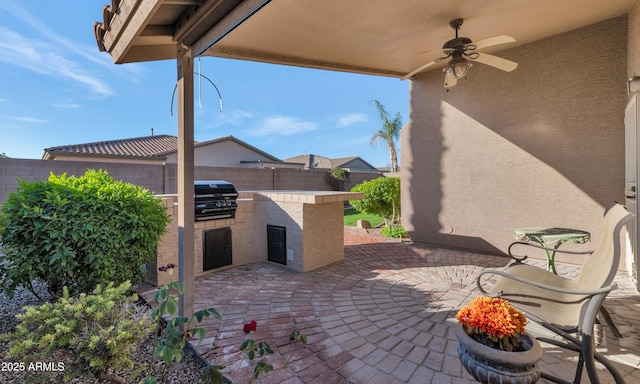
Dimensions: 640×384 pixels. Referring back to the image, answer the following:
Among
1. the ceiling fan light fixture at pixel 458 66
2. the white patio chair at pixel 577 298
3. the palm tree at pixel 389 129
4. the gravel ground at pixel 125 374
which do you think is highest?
the palm tree at pixel 389 129

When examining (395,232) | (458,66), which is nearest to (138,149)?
(395,232)

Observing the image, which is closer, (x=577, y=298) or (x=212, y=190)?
(x=577, y=298)

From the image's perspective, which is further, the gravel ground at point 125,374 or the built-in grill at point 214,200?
the built-in grill at point 214,200

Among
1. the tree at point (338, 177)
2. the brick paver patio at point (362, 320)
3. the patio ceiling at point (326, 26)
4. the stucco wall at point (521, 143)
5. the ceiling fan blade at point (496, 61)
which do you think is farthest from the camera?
the tree at point (338, 177)

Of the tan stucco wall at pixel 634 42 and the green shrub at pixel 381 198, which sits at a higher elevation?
the tan stucco wall at pixel 634 42

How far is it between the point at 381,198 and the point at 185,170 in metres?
5.92

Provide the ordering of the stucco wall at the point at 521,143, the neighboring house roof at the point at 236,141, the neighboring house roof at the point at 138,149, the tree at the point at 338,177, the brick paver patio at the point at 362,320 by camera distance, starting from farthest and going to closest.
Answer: the neighboring house roof at the point at 236,141 → the tree at the point at 338,177 → the neighboring house roof at the point at 138,149 → the stucco wall at the point at 521,143 → the brick paver patio at the point at 362,320

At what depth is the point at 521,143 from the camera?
5137 mm

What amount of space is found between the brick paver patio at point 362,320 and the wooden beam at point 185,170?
56cm

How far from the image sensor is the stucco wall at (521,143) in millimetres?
4363

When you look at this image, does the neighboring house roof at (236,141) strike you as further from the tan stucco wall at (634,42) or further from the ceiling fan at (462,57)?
the tan stucco wall at (634,42)

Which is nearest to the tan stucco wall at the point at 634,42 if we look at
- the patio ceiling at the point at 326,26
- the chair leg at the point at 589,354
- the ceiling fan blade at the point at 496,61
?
the patio ceiling at the point at 326,26

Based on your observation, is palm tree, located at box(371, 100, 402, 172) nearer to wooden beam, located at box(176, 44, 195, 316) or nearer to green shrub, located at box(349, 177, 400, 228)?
green shrub, located at box(349, 177, 400, 228)

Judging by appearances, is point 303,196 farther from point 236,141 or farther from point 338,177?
point 236,141
